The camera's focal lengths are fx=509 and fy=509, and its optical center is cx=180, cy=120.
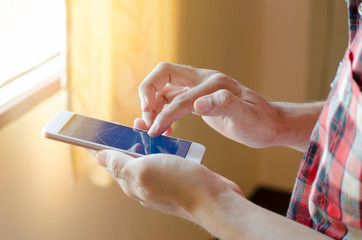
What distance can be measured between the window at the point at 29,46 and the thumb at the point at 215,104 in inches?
18.2

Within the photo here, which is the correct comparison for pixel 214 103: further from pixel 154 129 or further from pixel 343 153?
pixel 343 153

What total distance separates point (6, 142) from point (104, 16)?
0.40 meters

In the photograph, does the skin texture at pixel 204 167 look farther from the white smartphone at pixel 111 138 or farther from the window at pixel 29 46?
the window at pixel 29 46

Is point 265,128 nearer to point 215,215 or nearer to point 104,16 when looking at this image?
point 215,215

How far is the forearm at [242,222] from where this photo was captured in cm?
76

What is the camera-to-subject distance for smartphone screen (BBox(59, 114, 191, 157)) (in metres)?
0.94

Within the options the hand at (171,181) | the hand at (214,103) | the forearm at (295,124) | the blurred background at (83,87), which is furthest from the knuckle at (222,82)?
the blurred background at (83,87)

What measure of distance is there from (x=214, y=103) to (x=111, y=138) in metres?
0.20

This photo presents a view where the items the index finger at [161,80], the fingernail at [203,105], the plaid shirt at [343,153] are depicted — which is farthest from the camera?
the index finger at [161,80]

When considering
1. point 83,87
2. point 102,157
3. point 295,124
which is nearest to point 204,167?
point 102,157

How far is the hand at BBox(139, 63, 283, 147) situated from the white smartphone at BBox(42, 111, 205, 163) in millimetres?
35

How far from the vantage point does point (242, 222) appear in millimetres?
785

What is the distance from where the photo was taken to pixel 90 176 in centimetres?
141

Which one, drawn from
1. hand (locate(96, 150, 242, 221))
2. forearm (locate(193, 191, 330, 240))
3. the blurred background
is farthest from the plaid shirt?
the blurred background
